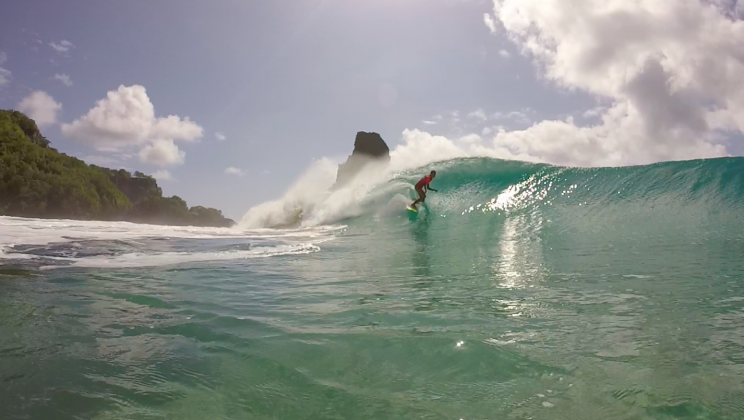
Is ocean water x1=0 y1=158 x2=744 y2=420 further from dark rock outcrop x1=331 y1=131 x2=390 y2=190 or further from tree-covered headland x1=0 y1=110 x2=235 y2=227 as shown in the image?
tree-covered headland x1=0 y1=110 x2=235 y2=227

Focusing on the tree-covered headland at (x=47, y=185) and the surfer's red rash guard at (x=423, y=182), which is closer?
the surfer's red rash guard at (x=423, y=182)

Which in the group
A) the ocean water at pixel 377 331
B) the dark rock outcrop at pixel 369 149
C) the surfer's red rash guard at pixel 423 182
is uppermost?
the dark rock outcrop at pixel 369 149

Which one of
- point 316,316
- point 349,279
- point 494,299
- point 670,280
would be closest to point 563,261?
point 670,280

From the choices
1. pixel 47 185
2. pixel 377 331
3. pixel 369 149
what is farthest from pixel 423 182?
pixel 47 185

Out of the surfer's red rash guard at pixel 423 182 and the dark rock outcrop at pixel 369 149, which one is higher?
the dark rock outcrop at pixel 369 149

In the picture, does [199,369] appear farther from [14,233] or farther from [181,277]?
[14,233]

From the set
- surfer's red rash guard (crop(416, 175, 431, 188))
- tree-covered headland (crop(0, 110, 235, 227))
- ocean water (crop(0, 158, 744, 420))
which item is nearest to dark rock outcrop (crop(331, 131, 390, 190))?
surfer's red rash guard (crop(416, 175, 431, 188))

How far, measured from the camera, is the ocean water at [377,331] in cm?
221

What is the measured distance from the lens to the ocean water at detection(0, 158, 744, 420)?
7.26 ft

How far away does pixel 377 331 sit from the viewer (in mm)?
3412

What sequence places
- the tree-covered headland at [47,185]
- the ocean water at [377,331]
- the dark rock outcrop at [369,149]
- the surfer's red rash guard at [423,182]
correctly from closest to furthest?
the ocean water at [377,331], the surfer's red rash guard at [423,182], the dark rock outcrop at [369,149], the tree-covered headland at [47,185]

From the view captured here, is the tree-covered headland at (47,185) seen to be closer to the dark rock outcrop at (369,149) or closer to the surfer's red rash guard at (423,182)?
the dark rock outcrop at (369,149)

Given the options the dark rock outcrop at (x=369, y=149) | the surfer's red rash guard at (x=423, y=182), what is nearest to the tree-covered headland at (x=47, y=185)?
the dark rock outcrop at (x=369, y=149)

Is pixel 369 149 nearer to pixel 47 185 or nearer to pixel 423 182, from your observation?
pixel 423 182
